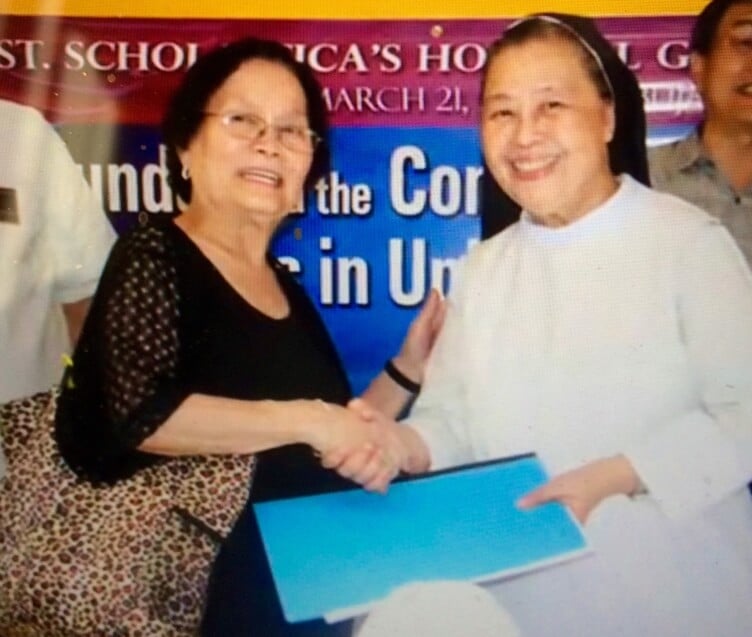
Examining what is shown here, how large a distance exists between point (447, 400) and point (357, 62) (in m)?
0.40

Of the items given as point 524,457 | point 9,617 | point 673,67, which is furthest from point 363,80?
point 9,617

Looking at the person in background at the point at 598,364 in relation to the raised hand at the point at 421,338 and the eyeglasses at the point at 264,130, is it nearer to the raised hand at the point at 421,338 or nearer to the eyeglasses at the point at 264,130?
the raised hand at the point at 421,338

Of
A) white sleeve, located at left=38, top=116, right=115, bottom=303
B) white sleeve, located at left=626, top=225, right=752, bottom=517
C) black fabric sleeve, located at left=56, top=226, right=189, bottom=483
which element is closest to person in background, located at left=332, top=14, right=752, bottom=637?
white sleeve, located at left=626, top=225, right=752, bottom=517

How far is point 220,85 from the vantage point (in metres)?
1.15

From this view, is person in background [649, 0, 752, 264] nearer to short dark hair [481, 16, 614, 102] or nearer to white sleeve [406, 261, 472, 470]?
short dark hair [481, 16, 614, 102]

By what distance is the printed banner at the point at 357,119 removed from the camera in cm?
116

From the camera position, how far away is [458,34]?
3.79ft

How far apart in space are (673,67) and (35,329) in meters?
0.79

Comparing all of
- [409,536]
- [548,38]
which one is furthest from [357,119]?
[409,536]

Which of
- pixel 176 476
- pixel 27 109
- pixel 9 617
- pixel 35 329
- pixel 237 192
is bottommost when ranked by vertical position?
pixel 9 617

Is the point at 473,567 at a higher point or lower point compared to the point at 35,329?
lower

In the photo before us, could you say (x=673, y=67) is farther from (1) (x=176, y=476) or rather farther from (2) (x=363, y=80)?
(1) (x=176, y=476)

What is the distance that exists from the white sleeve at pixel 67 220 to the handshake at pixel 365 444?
12.2 inches

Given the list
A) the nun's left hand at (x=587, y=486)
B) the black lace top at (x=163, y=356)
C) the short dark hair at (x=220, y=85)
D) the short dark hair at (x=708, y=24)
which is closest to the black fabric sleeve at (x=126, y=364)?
the black lace top at (x=163, y=356)
